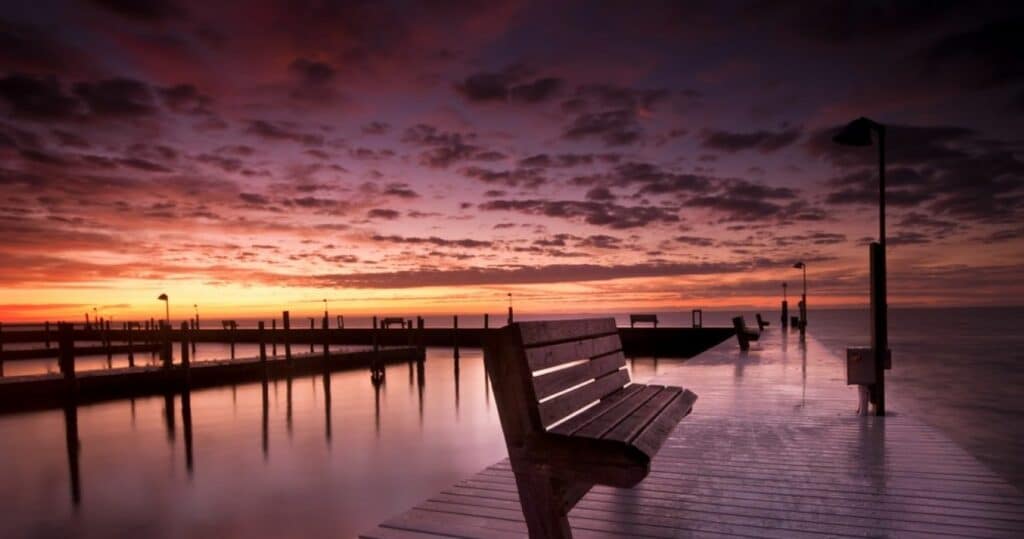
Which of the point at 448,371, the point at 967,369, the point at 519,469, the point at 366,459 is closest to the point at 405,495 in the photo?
the point at 366,459

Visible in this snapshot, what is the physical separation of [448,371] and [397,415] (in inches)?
485

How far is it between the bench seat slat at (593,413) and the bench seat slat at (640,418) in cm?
16

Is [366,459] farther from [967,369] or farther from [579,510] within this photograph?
[967,369]

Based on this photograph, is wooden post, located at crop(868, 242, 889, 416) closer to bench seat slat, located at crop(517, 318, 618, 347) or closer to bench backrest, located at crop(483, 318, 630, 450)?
bench seat slat, located at crop(517, 318, 618, 347)

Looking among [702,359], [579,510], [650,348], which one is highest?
[579,510]

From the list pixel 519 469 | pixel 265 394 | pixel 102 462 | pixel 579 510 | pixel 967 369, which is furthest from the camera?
pixel 967 369

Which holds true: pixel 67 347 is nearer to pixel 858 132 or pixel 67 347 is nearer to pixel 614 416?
pixel 614 416

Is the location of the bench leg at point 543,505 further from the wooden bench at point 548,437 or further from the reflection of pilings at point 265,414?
the reflection of pilings at point 265,414

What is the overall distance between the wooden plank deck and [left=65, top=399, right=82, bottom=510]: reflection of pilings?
11721mm

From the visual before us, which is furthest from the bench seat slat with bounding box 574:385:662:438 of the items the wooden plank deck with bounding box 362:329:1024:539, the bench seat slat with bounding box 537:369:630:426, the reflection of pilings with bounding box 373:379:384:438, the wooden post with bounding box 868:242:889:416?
the reflection of pilings with bounding box 373:379:384:438

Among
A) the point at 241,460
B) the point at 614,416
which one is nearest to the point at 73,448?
the point at 241,460

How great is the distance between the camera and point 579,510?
391cm

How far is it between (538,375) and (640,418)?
0.87 meters

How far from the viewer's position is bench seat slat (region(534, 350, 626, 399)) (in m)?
3.11
